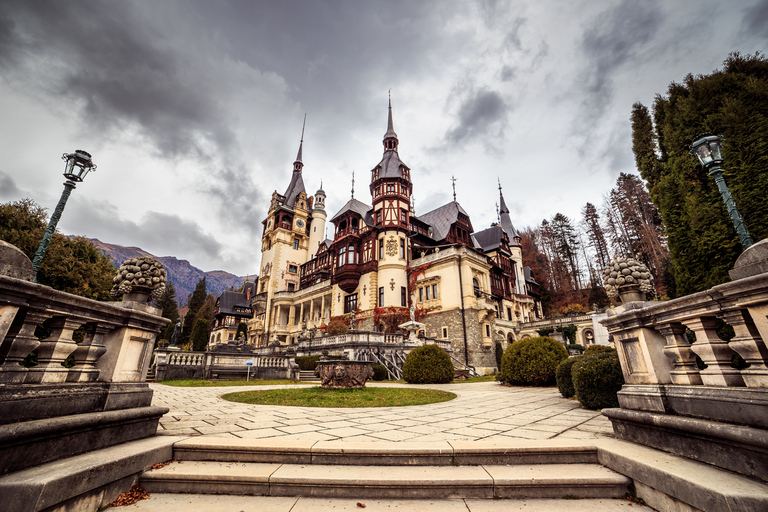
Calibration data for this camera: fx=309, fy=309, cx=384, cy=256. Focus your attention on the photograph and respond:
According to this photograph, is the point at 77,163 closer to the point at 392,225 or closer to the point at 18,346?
the point at 18,346

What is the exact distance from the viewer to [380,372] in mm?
18266

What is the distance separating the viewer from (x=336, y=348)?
22328 millimetres

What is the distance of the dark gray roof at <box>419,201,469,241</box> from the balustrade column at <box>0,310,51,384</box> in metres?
32.2

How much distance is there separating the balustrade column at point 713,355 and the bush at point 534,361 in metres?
9.68

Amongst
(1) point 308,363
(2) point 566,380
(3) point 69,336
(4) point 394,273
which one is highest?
(4) point 394,273

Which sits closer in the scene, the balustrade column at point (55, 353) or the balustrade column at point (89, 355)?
the balustrade column at point (55, 353)

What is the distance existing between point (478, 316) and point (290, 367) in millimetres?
16275

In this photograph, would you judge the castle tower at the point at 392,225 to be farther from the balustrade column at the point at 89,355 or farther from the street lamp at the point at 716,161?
the balustrade column at the point at 89,355

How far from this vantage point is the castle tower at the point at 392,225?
29656 millimetres

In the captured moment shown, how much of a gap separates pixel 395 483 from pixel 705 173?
12875 millimetres

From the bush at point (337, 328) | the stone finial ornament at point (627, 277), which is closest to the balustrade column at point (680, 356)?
the stone finial ornament at point (627, 277)

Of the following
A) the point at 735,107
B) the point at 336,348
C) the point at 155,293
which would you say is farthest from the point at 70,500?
the point at 336,348

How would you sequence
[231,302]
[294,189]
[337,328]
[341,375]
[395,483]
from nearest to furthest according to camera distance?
1. [395,483]
2. [341,375]
3. [337,328]
4. [294,189]
5. [231,302]

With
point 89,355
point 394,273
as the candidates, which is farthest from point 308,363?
point 89,355
